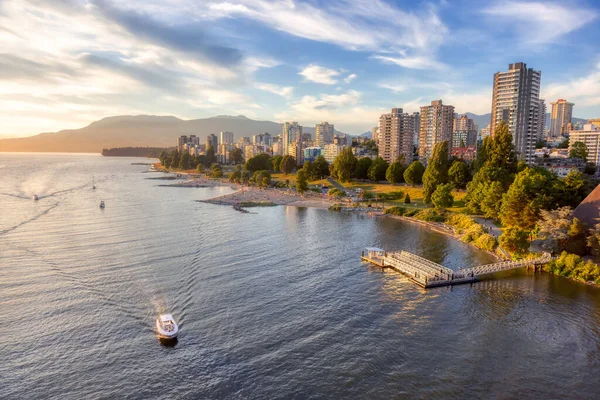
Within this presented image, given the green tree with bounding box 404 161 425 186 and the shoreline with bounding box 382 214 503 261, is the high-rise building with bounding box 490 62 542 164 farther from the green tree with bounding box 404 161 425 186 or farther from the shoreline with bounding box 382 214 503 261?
the shoreline with bounding box 382 214 503 261

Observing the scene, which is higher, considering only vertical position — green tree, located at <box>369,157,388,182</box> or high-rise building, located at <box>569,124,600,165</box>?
high-rise building, located at <box>569,124,600,165</box>

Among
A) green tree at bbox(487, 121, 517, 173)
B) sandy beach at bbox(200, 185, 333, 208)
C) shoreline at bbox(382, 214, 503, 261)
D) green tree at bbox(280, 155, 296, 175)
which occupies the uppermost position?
green tree at bbox(487, 121, 517, 173)

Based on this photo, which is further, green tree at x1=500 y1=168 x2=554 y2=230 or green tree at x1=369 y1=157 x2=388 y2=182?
green tree at x1=369 y1=157 x2=388 y2=182

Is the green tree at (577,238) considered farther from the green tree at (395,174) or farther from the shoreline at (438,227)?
the green tree at (395,174)

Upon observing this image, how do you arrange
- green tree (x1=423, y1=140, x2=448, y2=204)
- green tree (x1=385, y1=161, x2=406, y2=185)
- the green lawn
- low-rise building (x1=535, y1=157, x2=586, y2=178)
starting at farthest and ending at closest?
low-rise building (x1=535, y1=157, x2=586, y2=178) < green tree (x1=385, y1=161, x2=406, y2=185) < green tree (x1=423, y1=140, x2=448, y2=204) < the green lawn

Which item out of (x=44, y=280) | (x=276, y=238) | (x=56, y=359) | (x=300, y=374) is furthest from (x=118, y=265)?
(x=300, y=374)

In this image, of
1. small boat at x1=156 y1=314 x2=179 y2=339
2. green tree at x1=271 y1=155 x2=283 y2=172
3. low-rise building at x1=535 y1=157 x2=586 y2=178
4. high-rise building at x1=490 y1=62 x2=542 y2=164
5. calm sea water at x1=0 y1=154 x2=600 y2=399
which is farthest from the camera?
Result: green tree at x1=271 y1=155 x2=283 y2=172

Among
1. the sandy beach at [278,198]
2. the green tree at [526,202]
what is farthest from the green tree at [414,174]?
the green tree at [526,202]

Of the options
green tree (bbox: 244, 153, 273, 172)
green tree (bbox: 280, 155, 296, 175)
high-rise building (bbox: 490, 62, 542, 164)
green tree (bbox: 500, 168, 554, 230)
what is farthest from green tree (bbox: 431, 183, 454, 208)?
green tree (bbox: 244, 153, 273, 172)
